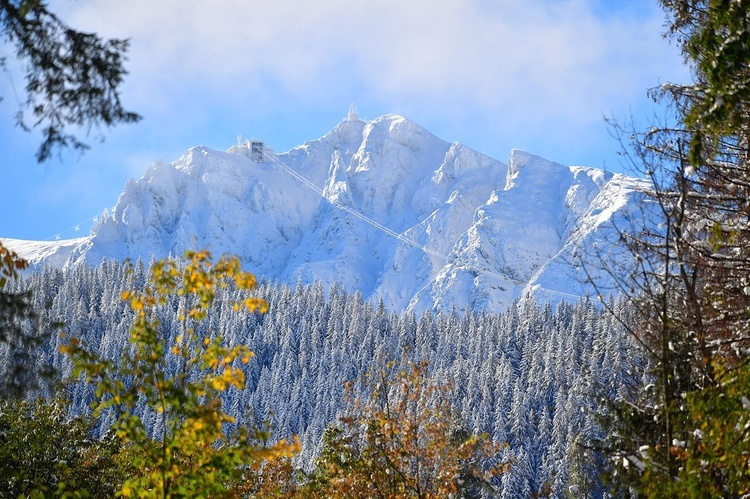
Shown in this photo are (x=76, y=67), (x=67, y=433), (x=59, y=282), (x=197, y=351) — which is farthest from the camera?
(x=59, y=282)

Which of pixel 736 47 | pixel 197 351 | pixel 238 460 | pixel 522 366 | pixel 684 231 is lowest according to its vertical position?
pixel 238 460

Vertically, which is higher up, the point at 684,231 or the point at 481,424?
the point at 481,424

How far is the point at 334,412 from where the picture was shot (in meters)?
105

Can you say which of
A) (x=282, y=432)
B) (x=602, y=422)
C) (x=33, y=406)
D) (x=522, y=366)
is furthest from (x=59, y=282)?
(x=602, y=422)

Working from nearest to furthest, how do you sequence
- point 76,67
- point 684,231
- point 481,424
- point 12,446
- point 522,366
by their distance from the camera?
point 76,67
point 684,231
point 12,446
point 481,424
point 522,366

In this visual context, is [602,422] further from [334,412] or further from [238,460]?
[334,412]

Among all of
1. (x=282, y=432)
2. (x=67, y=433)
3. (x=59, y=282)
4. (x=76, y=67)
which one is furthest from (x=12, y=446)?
(x=59, y=282)

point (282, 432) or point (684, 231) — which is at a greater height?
point (282, 432)

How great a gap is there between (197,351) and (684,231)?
6868 mm

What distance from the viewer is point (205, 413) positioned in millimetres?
6727

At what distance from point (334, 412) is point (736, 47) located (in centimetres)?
10353

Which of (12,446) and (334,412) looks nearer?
(12,446)

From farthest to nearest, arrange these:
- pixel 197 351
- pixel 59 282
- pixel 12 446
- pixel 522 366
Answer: pixel 59 282 < pixel 522 366 < pixel 12 446 < pixel 197 351

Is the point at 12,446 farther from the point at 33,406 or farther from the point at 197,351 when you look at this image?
the point at 197,351
